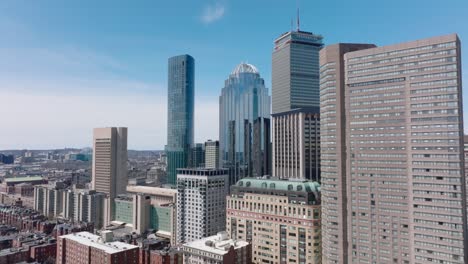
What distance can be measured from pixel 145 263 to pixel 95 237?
21.0 meters

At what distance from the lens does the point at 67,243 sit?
416 ft

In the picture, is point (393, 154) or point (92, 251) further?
point (92, 251)

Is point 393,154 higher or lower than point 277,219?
higher

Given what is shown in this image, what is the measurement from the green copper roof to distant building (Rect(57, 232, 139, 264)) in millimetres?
45555

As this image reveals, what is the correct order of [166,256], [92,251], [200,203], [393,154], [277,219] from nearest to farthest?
1. [393,154]
2. [277,219]
3. [92,251]
4. [166,256]
5. [200,203]

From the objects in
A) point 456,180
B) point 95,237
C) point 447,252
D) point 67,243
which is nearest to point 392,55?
point 456,180

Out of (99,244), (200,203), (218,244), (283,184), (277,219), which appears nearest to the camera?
(218,244)

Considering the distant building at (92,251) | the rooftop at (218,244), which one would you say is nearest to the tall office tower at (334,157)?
the rooftop at (218,244)

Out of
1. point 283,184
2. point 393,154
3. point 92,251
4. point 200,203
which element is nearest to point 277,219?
point 283,184

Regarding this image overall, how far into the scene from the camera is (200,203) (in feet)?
474

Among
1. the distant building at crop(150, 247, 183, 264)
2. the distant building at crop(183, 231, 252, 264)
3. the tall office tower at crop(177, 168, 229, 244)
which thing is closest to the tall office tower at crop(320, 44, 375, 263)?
the distant building at crop(183, 231, 252, 264)

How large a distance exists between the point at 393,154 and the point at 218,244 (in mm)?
59869

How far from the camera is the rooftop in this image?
107 m

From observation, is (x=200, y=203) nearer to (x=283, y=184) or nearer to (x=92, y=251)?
(x=283, y=184)
